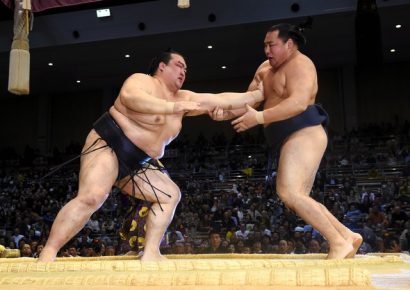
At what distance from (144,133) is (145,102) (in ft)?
0.57

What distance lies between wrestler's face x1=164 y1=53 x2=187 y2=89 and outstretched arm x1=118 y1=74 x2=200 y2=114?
145 millimetres

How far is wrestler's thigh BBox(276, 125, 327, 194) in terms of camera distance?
2061 mm

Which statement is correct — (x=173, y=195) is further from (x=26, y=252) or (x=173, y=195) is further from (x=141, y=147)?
(x=26, y=252)

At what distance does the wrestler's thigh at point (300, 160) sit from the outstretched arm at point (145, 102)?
416 mm

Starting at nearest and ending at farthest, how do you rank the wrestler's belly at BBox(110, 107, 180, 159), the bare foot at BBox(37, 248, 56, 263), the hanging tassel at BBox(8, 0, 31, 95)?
the bare foot at BBox(37, 248, 56, 263)
the wrestler's belly at BBox(110, 107, 180, 159)
the hanging tassel at BBox(8, 0, 31, 95)

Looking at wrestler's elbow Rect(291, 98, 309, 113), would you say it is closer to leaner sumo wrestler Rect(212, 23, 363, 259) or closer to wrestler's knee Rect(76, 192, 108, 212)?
leaner sumo wrestler Rect(212, 23, 363, 259)

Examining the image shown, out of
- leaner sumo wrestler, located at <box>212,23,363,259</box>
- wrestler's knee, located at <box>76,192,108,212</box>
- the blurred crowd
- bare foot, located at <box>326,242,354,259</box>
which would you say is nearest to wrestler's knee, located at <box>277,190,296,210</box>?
leaner sumo wrestler, located at <box>212,23,363,259</box>

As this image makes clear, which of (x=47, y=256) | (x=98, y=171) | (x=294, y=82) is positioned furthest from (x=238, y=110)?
(x=47, y=256)

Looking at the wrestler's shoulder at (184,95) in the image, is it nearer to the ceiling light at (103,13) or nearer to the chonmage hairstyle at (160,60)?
the chonmage hairstyle at (160,60)

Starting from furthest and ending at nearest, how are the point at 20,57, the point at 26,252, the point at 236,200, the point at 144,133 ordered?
the point at 236,200, the point at 26,252, the point at 20,57, the point at 144,133

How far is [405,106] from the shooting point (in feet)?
33.8

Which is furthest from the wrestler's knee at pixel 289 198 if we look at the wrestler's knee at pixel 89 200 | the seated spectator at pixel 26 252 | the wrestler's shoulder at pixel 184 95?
the seated spectator at pixel 26 252

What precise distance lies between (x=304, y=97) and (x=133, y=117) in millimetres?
716

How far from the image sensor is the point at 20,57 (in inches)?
101
